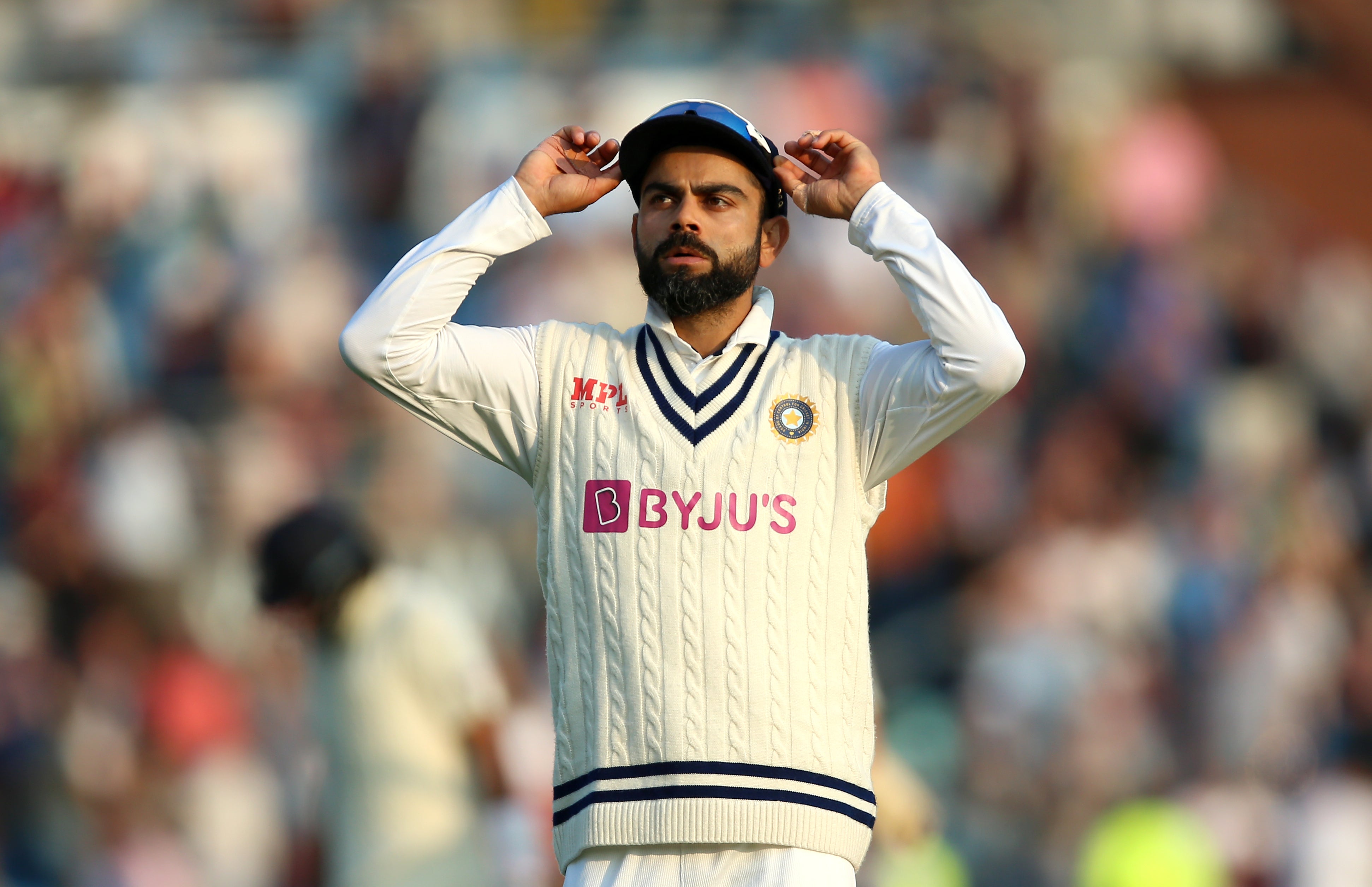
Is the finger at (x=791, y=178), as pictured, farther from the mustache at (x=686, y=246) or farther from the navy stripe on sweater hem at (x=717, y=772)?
the navy stripe on sweater hem at (x=717, y=772)

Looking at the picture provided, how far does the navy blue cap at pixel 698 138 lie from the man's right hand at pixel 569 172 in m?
0.08

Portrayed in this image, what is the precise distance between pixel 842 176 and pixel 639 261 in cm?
47

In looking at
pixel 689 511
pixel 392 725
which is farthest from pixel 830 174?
pixel 392 725

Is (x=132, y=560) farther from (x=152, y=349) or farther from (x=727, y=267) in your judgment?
(x=727, y=267)

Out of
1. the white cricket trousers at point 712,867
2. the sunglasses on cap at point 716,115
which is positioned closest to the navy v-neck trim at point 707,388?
the sunglasses on cap at point 716,115

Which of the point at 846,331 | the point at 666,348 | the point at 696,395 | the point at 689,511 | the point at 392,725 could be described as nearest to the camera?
the point at 689,511

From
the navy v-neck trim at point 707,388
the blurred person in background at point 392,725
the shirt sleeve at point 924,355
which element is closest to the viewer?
the shirt sleeve at point 924,355

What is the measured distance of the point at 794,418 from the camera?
358cm

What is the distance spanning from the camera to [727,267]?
12.0 feet

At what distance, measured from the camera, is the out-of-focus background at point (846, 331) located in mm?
8422

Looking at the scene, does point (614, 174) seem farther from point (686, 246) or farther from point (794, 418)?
point (794, 418)

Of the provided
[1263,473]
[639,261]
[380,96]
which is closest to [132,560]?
[380,96]

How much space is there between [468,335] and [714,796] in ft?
3.61

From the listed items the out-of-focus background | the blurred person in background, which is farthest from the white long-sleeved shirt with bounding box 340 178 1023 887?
the out-of-focus background
